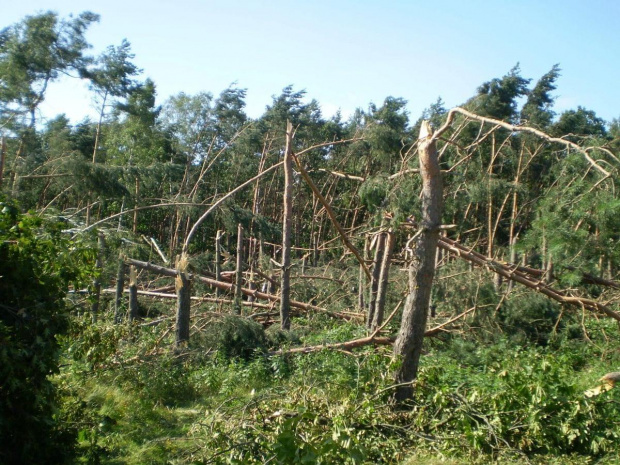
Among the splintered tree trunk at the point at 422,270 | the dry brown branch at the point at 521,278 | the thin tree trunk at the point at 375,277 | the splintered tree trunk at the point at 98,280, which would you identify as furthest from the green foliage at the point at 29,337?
the dry brown branch at the point at 521,278

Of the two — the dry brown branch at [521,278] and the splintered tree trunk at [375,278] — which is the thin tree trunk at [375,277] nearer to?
the splintered tree trunk at [375,278]

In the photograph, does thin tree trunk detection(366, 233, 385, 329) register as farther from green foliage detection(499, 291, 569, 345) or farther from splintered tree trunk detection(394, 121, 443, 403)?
splintered tree trunk detection(394, 121, 443, 403)

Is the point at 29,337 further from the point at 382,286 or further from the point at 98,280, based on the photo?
the point at 382,286

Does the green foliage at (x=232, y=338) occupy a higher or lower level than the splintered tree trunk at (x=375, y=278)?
lower

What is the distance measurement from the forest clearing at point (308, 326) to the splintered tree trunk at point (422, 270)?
0.02m

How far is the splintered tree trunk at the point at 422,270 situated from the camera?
227 inches

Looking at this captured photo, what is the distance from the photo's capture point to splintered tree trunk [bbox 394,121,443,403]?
578 cm

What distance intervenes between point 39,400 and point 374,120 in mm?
18439

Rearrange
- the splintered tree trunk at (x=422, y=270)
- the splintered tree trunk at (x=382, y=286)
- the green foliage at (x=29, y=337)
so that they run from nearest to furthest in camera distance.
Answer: the green foliage at (x=29, y=337), the splintered tree trunk at (x=422, y=270), the splintered tree trunk at (x=382, y=286)

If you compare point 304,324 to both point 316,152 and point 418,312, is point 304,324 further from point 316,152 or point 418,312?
point 316,152

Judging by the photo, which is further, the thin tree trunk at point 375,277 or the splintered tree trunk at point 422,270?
the thin tree trunk at point 375,277

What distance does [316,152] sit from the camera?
24938mm

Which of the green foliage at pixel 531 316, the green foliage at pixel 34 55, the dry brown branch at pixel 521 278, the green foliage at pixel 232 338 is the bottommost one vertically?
the green foliage at pixel 232 338

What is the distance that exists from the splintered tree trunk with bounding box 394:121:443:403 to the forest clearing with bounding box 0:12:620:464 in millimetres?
19
